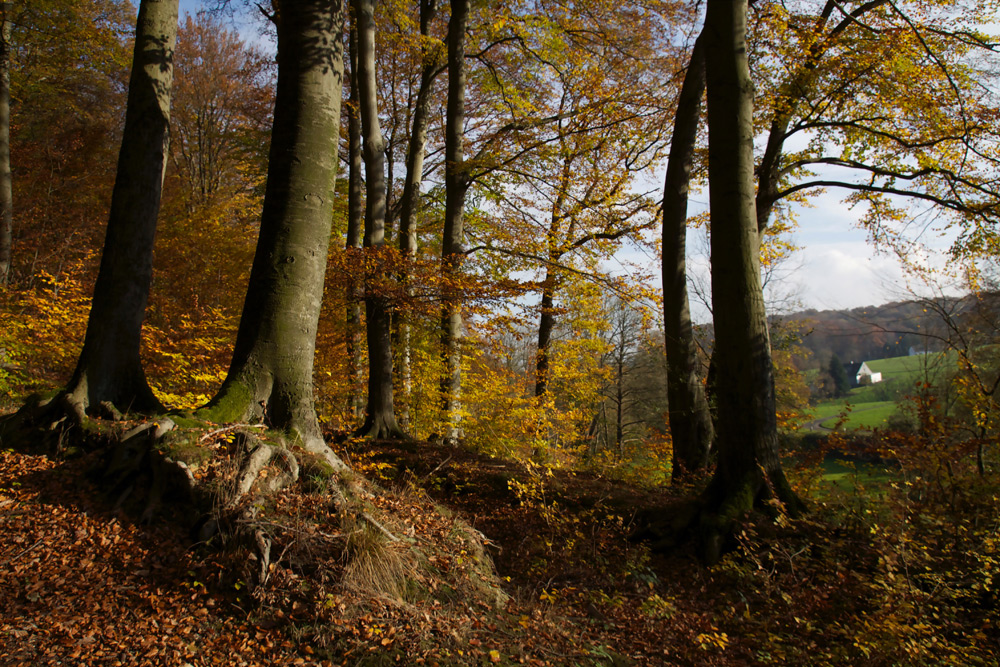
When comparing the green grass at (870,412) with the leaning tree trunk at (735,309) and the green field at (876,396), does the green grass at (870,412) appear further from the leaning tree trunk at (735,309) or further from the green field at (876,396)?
the leaning tree trunk at (735,309)

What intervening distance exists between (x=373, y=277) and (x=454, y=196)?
330 centimetres

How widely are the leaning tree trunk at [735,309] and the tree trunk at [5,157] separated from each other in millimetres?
14155

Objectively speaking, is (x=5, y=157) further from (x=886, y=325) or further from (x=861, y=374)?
(x=861, y=374)

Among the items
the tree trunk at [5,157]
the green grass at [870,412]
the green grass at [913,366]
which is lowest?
the green grass at [870,412]

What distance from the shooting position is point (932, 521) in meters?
4.51

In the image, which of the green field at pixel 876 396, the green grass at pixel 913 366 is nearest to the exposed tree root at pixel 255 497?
the green grass at pixel 913 366

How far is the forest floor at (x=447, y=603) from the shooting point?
2807 millimetres

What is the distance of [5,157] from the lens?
11914 mm

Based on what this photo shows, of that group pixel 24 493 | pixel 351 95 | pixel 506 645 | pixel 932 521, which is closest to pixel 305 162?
pixel 24 493

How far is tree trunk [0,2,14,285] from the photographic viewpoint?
11.6m

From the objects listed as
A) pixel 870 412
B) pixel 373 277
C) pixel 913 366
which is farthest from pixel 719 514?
pixel 870 412

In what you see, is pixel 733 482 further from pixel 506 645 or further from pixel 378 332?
pixel 378 332

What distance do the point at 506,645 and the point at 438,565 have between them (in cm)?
78

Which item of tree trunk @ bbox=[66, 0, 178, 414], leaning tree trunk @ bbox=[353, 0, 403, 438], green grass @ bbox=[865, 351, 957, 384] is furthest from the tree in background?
green grass @ bbox=[865, 351, 957, 384]
